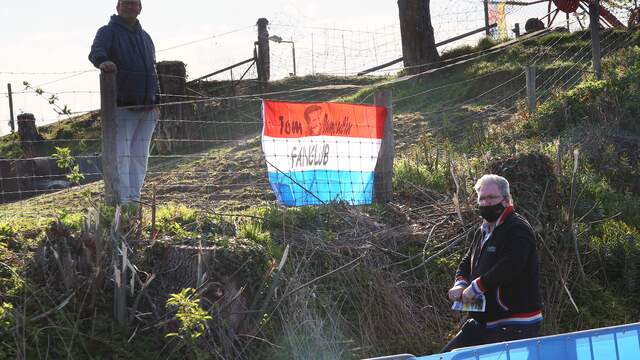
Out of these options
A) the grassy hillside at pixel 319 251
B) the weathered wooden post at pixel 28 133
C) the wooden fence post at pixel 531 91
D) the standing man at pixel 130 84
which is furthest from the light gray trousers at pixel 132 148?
the weathered wooden post at pixel 28 133

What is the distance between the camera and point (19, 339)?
6391mm

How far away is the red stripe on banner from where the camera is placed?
912 centimetres

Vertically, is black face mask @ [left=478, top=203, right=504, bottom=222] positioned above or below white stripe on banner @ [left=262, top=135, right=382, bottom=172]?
below

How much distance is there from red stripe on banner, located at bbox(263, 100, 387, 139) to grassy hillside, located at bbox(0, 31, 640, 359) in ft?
2.46

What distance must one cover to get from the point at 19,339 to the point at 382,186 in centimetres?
443

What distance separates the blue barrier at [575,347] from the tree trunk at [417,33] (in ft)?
49.4

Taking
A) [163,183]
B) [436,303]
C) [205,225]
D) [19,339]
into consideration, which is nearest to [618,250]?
[436,303]

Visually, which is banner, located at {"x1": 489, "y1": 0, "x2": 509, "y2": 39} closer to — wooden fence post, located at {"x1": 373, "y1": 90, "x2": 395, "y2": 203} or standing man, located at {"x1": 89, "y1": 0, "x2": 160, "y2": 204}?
wooden fence post, located at {"x1": 373, "y1": 90, "x2": 395, "y2": 203}

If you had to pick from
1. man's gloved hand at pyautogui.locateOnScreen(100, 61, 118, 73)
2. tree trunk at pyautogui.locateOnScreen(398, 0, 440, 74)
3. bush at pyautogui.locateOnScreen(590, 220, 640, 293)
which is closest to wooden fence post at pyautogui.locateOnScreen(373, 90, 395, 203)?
bush at pyautogui.locateOnScreen(590, 220, 640, 293)

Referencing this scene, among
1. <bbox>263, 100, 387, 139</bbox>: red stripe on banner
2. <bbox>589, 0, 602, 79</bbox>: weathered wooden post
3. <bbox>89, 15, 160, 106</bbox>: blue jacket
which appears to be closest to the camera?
<bbox>89, 15, 160, 106</bbox>: blue jacket

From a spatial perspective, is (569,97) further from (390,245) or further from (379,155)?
(390,245)

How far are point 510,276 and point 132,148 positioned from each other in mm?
4046

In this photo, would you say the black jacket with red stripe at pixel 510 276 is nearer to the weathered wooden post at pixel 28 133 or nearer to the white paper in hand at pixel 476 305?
the white paper in hand at pixel 476 305

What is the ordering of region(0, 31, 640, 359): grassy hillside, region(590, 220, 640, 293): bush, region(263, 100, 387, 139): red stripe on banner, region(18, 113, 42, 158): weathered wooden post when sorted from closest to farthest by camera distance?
region(0, 31, 640, 359): grassy hillside, region(263, 100, 387, 139): red stripe on banner, region(590, 220, 640, 293): bush, region(18, 113, 42, 158): weathered wooden post
